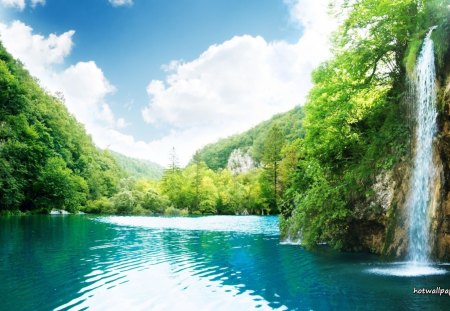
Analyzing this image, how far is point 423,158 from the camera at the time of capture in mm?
16031

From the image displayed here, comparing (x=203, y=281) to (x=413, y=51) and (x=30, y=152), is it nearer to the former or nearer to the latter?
(x=413, y=51)

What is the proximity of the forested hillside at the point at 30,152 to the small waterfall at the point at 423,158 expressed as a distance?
5032 centimetres

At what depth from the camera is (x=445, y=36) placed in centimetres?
1579

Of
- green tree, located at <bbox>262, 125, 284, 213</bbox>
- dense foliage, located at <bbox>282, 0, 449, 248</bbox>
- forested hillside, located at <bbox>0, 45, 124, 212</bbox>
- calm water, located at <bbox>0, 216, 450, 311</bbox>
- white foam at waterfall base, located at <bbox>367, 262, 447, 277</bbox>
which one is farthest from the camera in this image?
green tree, located at <bbox>262, 125, 284, 213</bbox>

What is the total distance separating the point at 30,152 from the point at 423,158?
185 feet

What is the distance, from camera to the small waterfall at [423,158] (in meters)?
15.3

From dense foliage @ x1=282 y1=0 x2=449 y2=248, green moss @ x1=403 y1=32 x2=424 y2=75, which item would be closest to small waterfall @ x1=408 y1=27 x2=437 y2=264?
green moss @ x1=403 y1=32 x2=424 y2=75

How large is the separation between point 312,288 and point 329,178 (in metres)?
11.6

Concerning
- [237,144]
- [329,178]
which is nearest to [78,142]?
[329,178]

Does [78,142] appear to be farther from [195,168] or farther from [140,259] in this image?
[140,259]

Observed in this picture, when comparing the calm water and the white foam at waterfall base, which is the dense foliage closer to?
the calm water

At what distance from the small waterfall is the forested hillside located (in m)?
50.3

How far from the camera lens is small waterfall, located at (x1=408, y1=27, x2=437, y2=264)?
50.3ft

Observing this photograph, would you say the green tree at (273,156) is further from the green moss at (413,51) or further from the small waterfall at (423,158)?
the small waterfall at (423,158)
